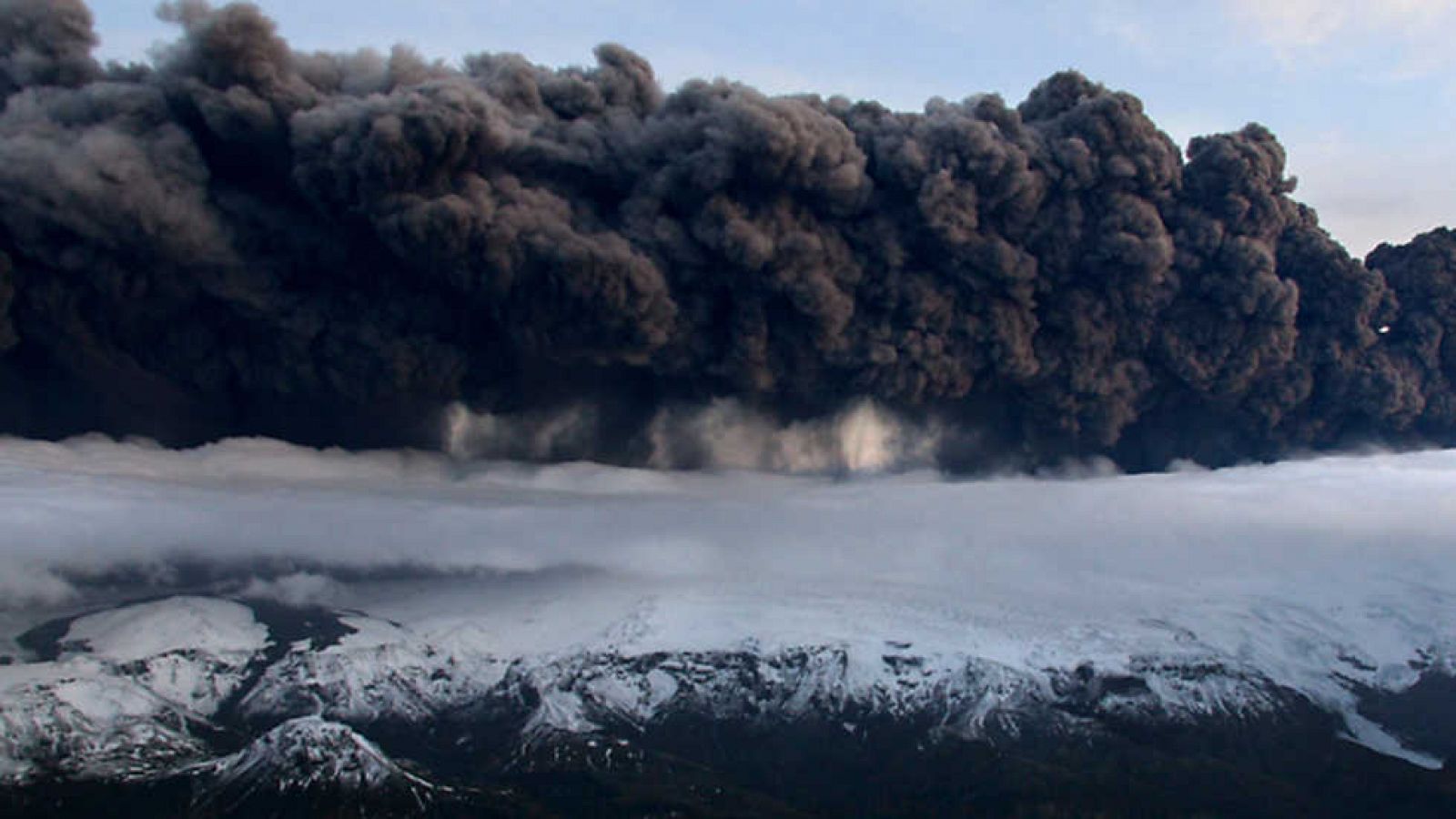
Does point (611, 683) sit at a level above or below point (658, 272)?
below

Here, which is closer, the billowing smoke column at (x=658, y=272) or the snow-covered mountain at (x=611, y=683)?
the billowing smoke column at (x=658, y=272)

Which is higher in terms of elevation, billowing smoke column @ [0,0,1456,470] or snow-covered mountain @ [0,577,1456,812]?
billowing smoke column @ [0,0,1456,470]

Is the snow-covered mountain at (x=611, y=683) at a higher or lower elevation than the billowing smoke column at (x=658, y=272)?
lower

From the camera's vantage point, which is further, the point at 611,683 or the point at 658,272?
the point at 611,683

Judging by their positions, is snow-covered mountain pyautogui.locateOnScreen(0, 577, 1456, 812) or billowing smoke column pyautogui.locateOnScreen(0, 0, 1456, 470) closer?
billowing smoke column pyautogui.locateOnScreen(0, 0, 1456, 470)

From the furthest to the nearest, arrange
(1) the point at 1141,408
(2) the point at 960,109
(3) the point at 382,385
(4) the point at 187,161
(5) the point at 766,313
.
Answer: (1) the point at 1141,408 < (2) the point at 960,109 < (5) the point at 766,313 < (3) the point at 382,385 < (4) the point at 187,161

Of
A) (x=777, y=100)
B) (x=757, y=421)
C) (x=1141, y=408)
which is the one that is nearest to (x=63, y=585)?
(x=757, y=421)

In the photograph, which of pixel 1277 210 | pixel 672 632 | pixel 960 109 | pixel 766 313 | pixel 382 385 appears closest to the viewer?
pixel 382 385

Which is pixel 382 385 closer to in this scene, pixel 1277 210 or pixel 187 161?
pixel 187 161
